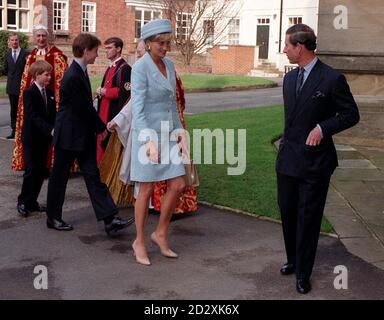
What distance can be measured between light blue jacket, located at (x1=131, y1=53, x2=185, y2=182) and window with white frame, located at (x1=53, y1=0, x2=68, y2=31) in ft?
104

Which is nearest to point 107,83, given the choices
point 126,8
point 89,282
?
point 89,282

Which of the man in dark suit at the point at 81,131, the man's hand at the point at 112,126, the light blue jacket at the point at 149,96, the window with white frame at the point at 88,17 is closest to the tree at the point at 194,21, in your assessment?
the window with white frame at the point at 88,17

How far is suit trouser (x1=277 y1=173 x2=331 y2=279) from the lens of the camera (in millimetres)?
4984

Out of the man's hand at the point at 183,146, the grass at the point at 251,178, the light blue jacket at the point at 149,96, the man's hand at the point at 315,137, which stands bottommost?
the grass at the point at 251,178

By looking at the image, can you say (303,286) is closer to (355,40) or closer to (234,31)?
(355,40)

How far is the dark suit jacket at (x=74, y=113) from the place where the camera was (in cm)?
635

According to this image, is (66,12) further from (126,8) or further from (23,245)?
(23,245)

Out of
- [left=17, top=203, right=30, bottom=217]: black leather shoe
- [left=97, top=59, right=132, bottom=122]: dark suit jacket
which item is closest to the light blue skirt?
[left=17, top=203, right=30, bottom=217]: black leather shoe

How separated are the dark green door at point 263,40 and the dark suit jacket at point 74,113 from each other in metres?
36.5

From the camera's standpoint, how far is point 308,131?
16.2 feet

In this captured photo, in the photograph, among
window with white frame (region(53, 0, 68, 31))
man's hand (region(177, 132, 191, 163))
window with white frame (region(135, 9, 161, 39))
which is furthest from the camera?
window with white frame (region(135, 9, 161, 39))

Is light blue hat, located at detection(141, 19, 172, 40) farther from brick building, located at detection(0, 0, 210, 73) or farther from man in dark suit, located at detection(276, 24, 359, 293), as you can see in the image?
brick building, located at detection(0, 0, 210, 73)

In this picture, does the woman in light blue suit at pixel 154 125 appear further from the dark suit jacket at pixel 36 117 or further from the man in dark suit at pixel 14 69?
the man in dark suit at pixel 14 69
